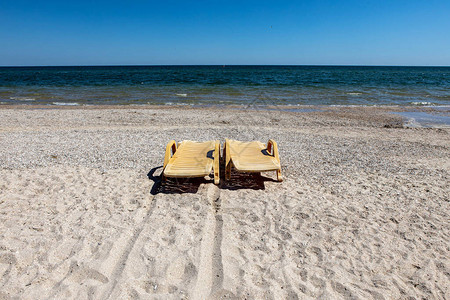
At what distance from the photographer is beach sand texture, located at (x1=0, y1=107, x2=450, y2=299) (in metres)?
2.98

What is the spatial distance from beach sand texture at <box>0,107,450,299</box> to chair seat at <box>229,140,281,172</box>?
396 mm

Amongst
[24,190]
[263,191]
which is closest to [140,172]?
[24,190]

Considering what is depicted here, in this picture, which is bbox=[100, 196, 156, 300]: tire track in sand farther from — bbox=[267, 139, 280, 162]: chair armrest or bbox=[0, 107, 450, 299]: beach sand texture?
bbox=[267, 139, 280, 162]: chair armrest

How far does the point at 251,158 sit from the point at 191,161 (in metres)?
1.17

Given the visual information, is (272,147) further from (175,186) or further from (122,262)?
(122,262)

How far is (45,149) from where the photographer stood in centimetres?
751

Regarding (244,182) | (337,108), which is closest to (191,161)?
(244,182)

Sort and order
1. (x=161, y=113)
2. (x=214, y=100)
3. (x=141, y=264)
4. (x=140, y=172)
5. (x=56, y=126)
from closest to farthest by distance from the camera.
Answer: (x=141, y=264), (x=140, y=172), (x=56, y=126), (x=161, y=113), (x=214, y=100)

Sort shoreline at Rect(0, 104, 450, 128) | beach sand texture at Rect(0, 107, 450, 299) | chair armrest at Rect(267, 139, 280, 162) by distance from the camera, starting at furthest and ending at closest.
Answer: shoreline at Rect(0, 104, 450, 128), chair armrest at Rect(267, 139, 280, 162), beach sand texture at Rect(0, 107, 450, 299)

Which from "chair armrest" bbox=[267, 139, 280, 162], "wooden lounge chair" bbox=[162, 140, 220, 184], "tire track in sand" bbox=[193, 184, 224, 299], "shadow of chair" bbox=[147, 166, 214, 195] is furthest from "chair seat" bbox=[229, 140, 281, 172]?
"tire track in sand" bbox=[193, 184, 224, 299]

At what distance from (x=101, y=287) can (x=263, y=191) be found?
3.06m

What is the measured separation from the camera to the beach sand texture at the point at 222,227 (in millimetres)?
2982

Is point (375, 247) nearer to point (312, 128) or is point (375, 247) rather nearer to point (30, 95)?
point (312, 128)

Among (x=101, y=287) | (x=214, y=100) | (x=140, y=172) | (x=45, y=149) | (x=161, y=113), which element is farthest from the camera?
(x=214, y=100)
